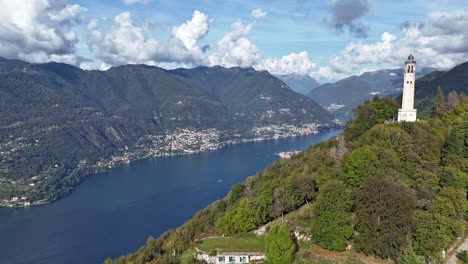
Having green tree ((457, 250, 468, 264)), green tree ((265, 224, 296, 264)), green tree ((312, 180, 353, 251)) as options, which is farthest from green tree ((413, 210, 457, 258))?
green tree ((265, 224, 296, 264))

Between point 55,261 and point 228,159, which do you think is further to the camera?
point 228,159

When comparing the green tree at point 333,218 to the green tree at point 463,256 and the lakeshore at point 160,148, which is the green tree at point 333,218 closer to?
the green tree at point 463,256

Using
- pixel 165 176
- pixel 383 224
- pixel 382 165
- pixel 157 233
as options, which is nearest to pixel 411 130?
pixel 382 165

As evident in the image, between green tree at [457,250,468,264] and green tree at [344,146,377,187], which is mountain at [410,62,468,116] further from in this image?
green tree at [457,250,468,264]

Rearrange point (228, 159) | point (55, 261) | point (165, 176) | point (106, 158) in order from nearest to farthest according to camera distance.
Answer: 1. point (55, 261)
2. point (165, 176)
3. point (228, 159)
4. point (106, 158)

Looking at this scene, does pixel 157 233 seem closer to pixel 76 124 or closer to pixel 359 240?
pixel 359 240

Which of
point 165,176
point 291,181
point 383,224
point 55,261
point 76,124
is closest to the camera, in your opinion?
point 383,224

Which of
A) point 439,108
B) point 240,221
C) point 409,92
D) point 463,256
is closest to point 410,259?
point 463,256
